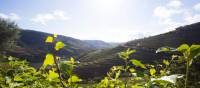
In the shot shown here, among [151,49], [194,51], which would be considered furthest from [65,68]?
[151,49]

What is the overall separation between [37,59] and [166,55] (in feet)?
165

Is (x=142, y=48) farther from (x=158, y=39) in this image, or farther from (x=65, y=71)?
(x=65, y=71)

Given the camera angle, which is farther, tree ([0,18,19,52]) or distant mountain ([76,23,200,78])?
distant mountain ([76,23,200,78])

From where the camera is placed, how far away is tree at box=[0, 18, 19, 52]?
40.8 meters

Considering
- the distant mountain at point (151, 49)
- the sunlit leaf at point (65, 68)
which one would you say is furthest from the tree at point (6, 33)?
the sunlit leaf at point (65, 68)

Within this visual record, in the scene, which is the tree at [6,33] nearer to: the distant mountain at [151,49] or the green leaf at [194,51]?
the distant mountain at [151,49]

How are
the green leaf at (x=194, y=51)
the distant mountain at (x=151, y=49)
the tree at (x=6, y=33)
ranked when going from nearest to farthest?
1. the green leaf at (x=194, y=51)
2. the tree at (x=6, y=33)
3. the distant mountain at (x=151, y=49)

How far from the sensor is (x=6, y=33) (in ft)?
136

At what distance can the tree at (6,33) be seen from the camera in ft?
134

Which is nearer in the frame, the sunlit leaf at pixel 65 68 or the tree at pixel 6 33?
the sunlit leaf at pixel 65 68

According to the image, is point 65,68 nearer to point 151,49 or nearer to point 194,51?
point 194,51

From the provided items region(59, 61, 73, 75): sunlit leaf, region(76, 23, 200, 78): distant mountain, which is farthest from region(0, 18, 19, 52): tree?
region(59, 61, 73, 75): sunlit leaf

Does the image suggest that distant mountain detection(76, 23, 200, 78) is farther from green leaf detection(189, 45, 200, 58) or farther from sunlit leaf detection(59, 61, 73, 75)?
green leaf detection(189, 45, 200, 58)

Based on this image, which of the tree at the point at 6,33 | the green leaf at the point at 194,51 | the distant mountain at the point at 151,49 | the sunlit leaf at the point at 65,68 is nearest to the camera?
the green leaf at the point at 194,51
